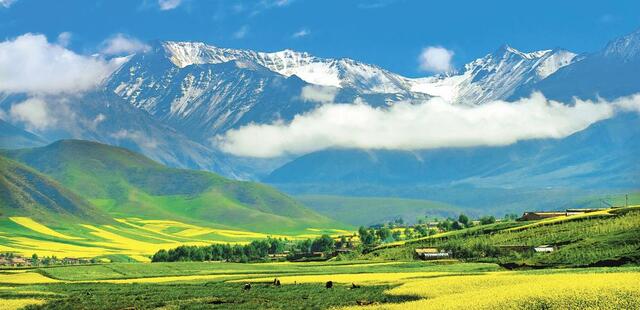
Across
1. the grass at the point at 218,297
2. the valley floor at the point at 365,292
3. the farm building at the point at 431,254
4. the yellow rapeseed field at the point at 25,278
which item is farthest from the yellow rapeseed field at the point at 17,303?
the farm building at the point at 431,254

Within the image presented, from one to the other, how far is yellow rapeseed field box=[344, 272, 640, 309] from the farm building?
269ft

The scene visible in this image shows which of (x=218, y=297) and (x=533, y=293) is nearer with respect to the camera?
(x=533, y=293)

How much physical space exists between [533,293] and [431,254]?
104060 millimetres

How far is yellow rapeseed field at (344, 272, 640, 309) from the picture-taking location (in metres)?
69.1

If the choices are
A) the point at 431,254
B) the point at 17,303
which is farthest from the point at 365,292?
the point at 431,254

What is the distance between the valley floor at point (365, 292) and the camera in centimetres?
7206

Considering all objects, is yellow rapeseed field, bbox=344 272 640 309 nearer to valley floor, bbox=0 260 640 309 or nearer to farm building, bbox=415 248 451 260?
valley floor, bbox=0 260 640 309

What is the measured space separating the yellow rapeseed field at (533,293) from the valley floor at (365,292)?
79 millimetres

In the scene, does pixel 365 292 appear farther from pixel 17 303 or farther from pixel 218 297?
pixel 17 303

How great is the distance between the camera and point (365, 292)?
3782 inches

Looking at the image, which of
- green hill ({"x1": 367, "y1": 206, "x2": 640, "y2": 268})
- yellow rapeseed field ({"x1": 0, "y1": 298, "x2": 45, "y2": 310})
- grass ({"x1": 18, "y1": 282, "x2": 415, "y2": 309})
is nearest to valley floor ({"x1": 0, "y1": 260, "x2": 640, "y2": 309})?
grass ({"x1": 18, "y1": 282, "x2": 415, "y2": 309})

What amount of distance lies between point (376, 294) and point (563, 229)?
94.0 metres

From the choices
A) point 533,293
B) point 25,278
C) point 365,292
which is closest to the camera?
point 533,293

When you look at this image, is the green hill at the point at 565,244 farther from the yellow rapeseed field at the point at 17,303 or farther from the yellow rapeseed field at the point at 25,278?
the yellow rapeseed field at the point at 25,278
